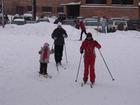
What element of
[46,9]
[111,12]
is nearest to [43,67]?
[111,12]

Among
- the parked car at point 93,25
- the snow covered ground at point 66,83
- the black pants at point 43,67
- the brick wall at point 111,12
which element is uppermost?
the brick wall at point 111,12

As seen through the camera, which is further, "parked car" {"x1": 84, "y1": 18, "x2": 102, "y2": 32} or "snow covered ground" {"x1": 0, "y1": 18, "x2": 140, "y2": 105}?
"parked car" {"x1": 84, "y1": 18, "x2": 102, "y2": 32}

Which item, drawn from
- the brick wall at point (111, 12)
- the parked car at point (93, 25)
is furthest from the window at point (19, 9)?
the parked car at point (93, 25)

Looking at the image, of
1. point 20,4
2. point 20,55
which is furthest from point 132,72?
point 20,4

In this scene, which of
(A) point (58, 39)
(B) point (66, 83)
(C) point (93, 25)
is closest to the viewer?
(B) point (66, 83)

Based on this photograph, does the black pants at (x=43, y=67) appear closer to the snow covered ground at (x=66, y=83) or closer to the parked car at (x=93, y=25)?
the snow covered ground at (x=66, y=83)

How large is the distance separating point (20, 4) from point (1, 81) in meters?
52.9

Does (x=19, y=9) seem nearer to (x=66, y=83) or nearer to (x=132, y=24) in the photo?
(x=132, y=24)

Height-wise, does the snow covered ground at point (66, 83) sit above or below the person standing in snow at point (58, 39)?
below

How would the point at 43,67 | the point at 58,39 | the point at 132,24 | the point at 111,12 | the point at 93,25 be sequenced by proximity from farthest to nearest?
the point at 111,12 → the point at 132,24 → the point at 93,25 → the point at 58,39 → the point at 43,67

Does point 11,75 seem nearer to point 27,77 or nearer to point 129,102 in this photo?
point 27,77

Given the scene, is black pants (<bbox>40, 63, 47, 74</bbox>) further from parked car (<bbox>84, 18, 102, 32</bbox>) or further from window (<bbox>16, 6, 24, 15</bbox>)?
window (<bbox>16, 6, 24, 15</bbox>)

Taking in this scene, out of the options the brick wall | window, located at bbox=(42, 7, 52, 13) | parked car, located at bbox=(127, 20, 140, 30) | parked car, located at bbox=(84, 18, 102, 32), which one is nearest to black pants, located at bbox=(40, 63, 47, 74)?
parked car, located at bbox=(84, 18, 102, 32)

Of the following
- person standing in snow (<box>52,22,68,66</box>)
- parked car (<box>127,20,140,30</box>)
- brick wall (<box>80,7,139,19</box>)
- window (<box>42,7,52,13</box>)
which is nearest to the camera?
person standing in snow (<box>52,22,68,66</box>)
